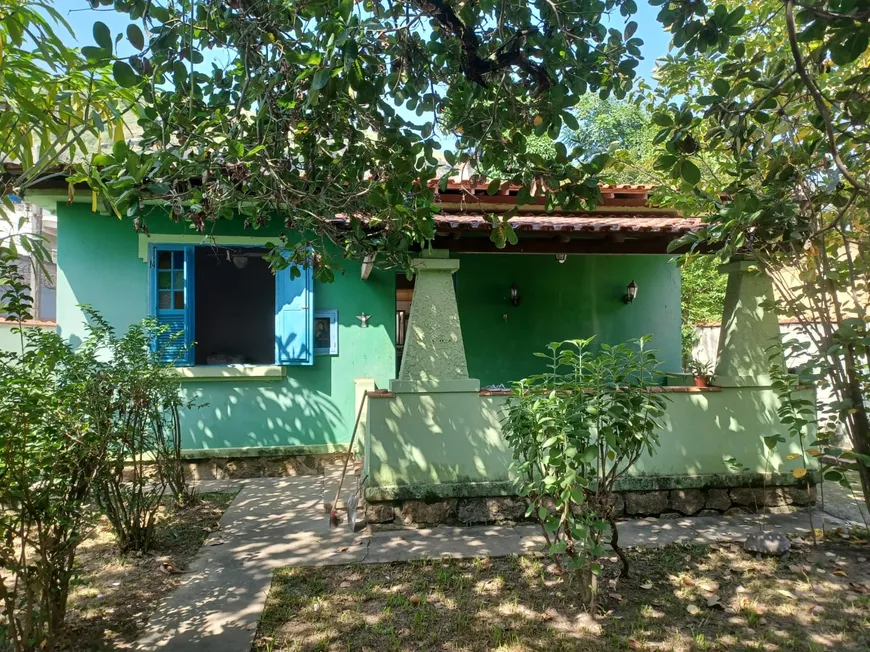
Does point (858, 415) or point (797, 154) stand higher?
point (797, 154)

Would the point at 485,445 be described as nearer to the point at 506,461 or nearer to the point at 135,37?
the point at 506,461

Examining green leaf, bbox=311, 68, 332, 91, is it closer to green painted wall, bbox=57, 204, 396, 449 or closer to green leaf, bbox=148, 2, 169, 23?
green leaf, bbox=148, 2, 169, 23

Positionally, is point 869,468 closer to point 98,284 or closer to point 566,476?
point 566,476

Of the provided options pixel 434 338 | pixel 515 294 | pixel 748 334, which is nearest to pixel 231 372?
pixel 434 338

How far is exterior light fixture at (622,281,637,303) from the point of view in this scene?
747cm

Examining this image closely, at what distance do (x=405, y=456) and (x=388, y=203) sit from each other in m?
2.70

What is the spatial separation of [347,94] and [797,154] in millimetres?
2923

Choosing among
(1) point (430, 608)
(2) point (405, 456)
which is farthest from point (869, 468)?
(2) point (405, 456)

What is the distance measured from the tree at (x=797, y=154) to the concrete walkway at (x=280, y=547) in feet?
4.68

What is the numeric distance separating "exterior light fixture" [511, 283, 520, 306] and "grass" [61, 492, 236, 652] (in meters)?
4.34

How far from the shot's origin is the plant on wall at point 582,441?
2961 mm

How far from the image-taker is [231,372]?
20.6ft

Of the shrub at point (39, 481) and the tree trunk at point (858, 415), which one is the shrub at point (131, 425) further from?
the tree trunk at point (858, 415)

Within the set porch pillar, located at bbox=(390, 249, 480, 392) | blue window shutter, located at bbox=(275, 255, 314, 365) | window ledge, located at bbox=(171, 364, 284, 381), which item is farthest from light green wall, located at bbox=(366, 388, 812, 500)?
window ledge, located at bbox=(171, 364, 284, 381)
